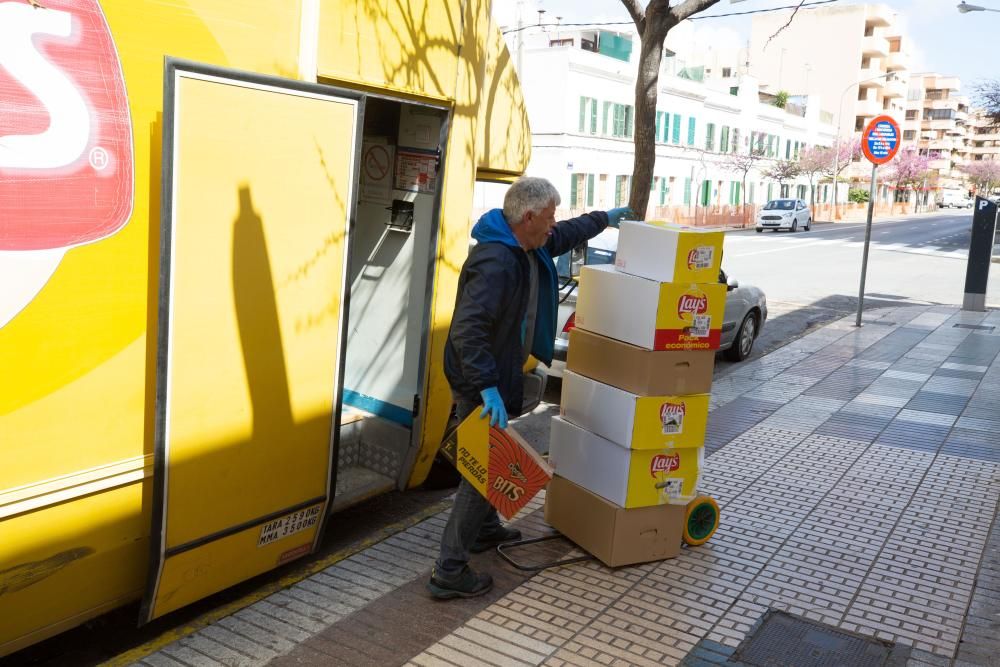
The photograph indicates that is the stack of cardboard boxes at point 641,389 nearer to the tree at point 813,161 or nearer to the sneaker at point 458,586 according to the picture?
the sneaker at point 458,586

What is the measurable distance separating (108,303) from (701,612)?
9.61 feet

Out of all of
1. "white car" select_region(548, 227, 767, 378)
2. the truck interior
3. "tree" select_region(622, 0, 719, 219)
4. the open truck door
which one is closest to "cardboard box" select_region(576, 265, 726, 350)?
the truck interior

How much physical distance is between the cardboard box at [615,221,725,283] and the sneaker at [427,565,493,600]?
169 cm

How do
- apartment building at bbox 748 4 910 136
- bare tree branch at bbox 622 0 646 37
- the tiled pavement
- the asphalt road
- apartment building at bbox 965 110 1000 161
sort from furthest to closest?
apartment building at bbox 965 110 1000 161 < apartment building at bbox 748 4 910 136 < the asphalt road < bare tree branch at bbox 622 0 646 37 < the tiled pavement

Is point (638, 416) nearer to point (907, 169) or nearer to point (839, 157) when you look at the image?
point (839, 157)

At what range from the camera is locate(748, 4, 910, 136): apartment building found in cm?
8394

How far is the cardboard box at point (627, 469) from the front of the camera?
14.8ft

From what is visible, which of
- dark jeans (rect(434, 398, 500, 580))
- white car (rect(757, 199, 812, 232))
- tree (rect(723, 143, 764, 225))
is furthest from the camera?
tree (rect(723, 143, 764, 225))

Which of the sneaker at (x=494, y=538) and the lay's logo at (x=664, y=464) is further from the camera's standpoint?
the sneaker at (x=494, y=538)

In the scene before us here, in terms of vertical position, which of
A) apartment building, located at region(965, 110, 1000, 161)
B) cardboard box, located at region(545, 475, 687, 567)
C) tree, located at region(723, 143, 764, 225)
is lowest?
cardboard box, located at region(545, 475, 687, 567)

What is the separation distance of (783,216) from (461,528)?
40849 millimetres

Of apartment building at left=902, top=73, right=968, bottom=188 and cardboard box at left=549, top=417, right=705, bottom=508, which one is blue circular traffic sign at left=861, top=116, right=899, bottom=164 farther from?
apartment building at left=902, top=73, right=968, bottom=188

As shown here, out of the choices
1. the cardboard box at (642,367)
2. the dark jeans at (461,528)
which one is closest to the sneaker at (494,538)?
the dark jeans at (461,528)

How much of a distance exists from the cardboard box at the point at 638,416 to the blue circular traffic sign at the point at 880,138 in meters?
9.27
